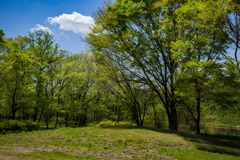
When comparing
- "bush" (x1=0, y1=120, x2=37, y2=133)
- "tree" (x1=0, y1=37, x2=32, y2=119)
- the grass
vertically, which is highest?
"tree" (x1=0, y1=37, x2=32, y2=119)

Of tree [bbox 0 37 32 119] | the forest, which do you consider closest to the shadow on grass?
the forest

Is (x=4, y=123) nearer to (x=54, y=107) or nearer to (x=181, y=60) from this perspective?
(x=54, y=107)

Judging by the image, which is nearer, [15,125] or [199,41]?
[199,41]

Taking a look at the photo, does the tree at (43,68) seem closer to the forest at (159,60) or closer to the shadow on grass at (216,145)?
the forest at (159,60)

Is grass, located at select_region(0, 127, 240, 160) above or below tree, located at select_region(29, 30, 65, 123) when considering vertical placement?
below

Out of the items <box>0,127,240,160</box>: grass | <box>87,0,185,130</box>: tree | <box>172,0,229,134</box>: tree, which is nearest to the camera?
<box>0,127,240,160</box>: grass

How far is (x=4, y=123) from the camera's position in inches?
692

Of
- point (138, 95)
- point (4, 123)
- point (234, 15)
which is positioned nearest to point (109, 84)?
point (138, 95)

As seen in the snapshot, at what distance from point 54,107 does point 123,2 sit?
50.4 ft

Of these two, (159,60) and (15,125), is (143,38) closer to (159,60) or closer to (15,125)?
(159,60)

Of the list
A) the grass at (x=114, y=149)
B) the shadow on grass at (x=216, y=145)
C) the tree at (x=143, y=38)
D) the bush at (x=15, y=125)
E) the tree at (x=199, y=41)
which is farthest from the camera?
the bush at (x=15, y=125)

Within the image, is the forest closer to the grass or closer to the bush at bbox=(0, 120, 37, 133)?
the bush at bbox=(0, 120, 37, 133)

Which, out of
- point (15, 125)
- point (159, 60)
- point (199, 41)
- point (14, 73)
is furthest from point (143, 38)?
point (15, 125)

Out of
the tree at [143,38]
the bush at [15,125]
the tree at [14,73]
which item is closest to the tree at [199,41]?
the tree at [143,38]
